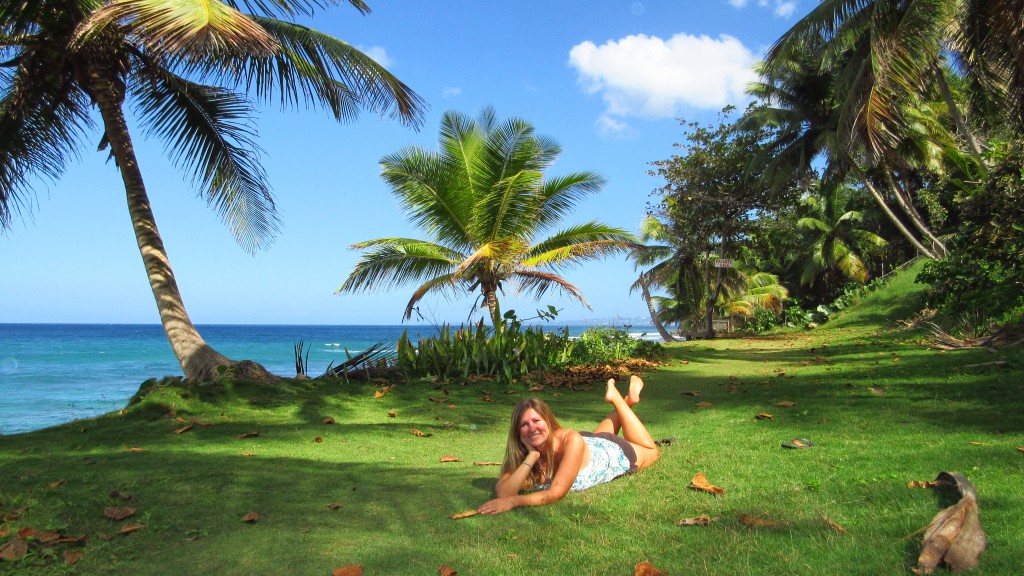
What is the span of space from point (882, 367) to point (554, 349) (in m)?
4.90

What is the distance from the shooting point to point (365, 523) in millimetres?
3729

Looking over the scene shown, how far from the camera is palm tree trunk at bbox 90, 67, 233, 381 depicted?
8.20 m

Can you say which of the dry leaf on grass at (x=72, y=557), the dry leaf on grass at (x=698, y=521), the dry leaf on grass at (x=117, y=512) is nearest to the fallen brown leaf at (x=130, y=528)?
the dry leaf on grass at (x=117, y=512)

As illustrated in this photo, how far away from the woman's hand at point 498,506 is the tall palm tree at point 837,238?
100 ft

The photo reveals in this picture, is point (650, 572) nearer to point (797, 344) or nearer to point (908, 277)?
point (797, 344)

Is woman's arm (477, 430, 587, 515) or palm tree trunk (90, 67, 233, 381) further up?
palm tree trunk (90, 67, 233, 381)

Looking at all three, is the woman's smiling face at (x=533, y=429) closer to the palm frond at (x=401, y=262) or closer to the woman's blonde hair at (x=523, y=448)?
the woman's blonde hair at (x=523, y=448)

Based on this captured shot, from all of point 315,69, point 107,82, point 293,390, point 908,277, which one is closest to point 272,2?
point 315,69

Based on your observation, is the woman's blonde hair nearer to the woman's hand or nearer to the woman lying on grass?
the woman lying on grass

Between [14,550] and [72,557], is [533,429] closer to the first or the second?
[72,557]

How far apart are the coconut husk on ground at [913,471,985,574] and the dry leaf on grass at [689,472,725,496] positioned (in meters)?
1.17

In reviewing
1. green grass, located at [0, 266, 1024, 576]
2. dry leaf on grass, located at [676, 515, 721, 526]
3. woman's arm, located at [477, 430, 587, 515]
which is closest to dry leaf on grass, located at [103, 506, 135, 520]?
green grass, located at [0, 266, 1024, 576]

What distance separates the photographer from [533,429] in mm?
4262

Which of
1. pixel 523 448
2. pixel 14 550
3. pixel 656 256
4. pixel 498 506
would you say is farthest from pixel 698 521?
pixel 656 256
